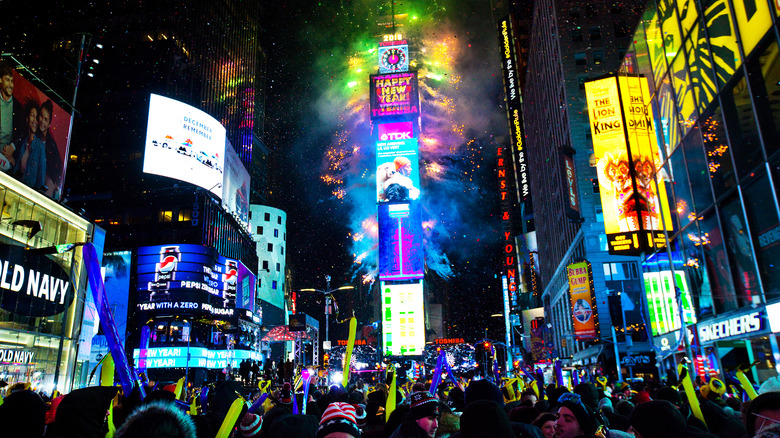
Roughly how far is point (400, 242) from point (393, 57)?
111 ft

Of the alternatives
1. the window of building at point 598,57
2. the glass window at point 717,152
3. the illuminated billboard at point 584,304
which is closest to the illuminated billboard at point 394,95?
the window of building at point 598,57

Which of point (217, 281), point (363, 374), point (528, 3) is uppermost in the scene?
point (528, 3)

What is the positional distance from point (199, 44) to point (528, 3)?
60.4m

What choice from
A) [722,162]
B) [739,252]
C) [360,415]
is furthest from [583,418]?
[722,162]

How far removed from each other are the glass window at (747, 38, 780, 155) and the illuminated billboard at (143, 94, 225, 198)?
181 feet

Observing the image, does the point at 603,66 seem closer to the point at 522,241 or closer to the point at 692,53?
the point at 692,53

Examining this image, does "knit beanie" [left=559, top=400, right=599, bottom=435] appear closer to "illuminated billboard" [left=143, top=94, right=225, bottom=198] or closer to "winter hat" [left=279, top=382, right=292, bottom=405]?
"winter hat" [left=279, top=382, right=292, bottom=405]

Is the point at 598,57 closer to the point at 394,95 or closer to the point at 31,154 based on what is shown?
the point at 394,95

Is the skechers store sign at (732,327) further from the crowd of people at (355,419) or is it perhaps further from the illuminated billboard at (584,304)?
the illuminated billboard at (584,304)

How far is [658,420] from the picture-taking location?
13.0 ft

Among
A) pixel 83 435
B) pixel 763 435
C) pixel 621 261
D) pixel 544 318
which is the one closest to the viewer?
pixel 763 435

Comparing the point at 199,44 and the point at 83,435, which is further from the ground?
the point at 199,44

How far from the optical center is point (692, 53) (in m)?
22.8

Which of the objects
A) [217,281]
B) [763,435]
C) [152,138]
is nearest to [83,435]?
[763,435]
